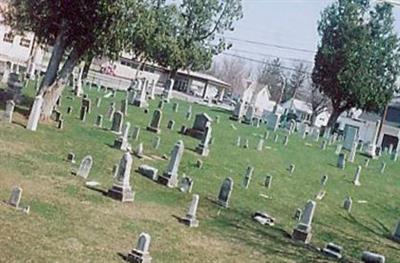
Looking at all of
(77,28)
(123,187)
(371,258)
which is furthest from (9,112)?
(371,258)

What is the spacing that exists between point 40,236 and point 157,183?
19.7 ft

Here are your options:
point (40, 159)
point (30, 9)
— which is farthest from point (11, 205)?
point (30, 9)

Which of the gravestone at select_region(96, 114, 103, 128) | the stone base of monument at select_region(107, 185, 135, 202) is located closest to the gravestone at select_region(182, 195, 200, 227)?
the stone base of monument at select_region(107, 185, 135, 202)

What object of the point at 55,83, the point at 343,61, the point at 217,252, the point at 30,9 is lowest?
the point at 217,252

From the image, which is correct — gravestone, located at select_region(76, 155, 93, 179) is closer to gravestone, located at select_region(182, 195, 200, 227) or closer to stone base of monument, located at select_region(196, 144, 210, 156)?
gravestone, located at select_region(182, 195, 200, 227)

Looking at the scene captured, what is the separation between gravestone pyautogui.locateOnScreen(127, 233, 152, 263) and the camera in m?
8.59

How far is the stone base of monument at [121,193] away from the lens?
38.8ft

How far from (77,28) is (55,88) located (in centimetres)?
193

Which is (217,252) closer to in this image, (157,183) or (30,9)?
(157,183)

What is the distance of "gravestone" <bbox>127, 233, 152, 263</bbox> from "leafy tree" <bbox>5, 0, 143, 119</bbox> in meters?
11.0

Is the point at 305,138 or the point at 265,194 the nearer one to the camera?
the point at 265,194

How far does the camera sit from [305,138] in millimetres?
35125

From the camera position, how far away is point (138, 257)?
8.60m

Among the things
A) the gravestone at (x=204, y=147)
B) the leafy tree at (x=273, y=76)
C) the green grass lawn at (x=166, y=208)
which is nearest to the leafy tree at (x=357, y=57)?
the green grass lawn at (x=166, y=208)
